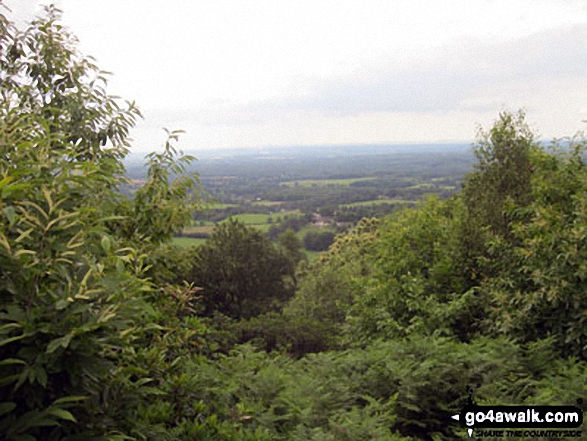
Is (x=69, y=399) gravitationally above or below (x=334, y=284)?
above

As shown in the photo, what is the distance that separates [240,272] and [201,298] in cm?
1477

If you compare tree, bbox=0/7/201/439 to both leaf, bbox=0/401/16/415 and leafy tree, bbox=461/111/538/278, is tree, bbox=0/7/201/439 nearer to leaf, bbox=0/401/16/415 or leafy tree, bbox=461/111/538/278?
leaf, bbox=0/401/16/415

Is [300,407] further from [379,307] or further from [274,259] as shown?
[274,259]

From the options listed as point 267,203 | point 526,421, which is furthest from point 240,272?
point 267,203

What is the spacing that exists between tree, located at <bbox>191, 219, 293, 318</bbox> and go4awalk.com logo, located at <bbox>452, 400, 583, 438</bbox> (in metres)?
15.7

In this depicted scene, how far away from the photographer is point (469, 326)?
9.05 metres

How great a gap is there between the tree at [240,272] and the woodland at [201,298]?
725 centimetres

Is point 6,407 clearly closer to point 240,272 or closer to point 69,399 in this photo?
point 69,399

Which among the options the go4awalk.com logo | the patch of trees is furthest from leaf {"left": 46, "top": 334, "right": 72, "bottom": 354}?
the patch of trees

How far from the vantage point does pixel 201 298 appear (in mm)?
6852

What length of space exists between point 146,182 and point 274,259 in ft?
59.1

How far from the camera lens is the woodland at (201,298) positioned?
2332 millimetres

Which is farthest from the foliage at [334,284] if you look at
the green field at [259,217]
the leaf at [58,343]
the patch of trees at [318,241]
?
the green field at [259,217]

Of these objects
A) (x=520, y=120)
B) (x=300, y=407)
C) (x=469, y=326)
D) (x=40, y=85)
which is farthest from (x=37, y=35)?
(x=520, y=120)
